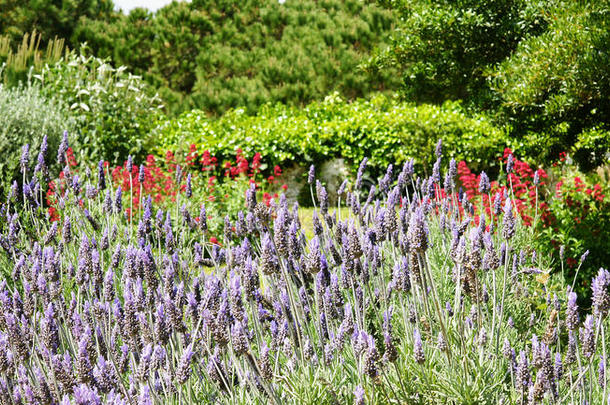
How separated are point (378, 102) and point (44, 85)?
5.76 m

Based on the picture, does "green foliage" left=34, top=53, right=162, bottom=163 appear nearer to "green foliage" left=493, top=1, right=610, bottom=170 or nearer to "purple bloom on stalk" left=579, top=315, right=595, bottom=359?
"green foliage" left=493, top=1, right=610, bottom=170

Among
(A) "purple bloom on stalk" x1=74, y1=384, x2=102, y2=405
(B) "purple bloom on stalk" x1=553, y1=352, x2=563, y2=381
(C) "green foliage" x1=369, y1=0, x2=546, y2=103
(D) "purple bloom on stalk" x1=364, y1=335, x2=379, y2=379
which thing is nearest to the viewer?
(A) "purple bloom on stalk" x1=74, y1=384, x2=102, y2=405

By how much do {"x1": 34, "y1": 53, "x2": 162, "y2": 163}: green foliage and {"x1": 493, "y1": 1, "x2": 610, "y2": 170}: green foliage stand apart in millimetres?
6181

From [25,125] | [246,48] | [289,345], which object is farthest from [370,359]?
[246,48]

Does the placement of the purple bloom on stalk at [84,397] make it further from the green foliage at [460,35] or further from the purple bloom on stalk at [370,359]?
the green foliage at [460,35]

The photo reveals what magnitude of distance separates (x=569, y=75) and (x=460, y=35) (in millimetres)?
1782

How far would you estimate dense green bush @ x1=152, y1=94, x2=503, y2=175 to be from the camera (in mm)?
8766

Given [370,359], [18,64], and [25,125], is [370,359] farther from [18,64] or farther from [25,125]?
[18,64]

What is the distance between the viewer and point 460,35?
5.71 m

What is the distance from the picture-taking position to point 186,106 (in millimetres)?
13398

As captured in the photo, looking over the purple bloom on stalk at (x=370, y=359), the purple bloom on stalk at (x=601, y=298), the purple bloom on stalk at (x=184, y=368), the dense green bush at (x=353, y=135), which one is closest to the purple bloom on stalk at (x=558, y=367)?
the purple bloom on stalk at (x=601, y=298)

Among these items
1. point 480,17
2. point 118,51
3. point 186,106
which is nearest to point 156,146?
point 186,106

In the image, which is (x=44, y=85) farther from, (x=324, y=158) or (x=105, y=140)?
(x=324, y=158)

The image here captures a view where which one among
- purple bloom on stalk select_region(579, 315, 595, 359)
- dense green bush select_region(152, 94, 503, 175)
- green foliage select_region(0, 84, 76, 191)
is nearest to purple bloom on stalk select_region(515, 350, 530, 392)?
purple bloom on stalk select_region(579, 315, 595, 359)
